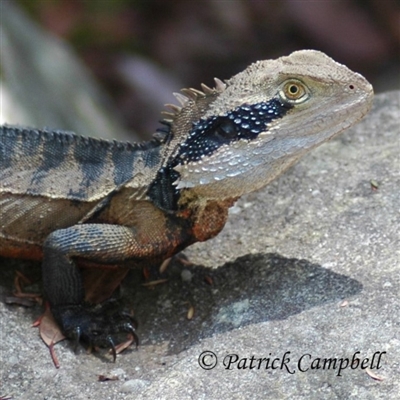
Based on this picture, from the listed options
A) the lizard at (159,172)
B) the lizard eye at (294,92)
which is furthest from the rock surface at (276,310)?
the lizard eye at (294,92)

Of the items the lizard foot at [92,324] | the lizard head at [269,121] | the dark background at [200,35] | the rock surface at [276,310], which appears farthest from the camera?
the dark background at [200,35]

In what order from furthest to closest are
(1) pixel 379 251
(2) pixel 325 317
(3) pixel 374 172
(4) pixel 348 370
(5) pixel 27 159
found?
(3) pixel 374 172
(5) pixel 27 159
(1) pixel 379 251
(2) pixel 325 317
(4) pixel 348 370

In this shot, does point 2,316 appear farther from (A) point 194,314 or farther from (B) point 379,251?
(B) point 379,251

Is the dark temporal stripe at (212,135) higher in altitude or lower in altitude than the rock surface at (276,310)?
higher

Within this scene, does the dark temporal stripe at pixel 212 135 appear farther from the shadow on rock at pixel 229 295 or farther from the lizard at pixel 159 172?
the shadow on rock at pixel 229 295

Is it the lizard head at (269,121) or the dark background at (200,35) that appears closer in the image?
the lizard head at (269,121)

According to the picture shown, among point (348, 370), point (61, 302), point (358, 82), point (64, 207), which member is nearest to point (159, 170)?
point (64, 207)

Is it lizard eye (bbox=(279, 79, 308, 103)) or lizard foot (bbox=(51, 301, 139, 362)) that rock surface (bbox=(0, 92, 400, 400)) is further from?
lizard eye (bbox=(279, 79, 308, 103))
